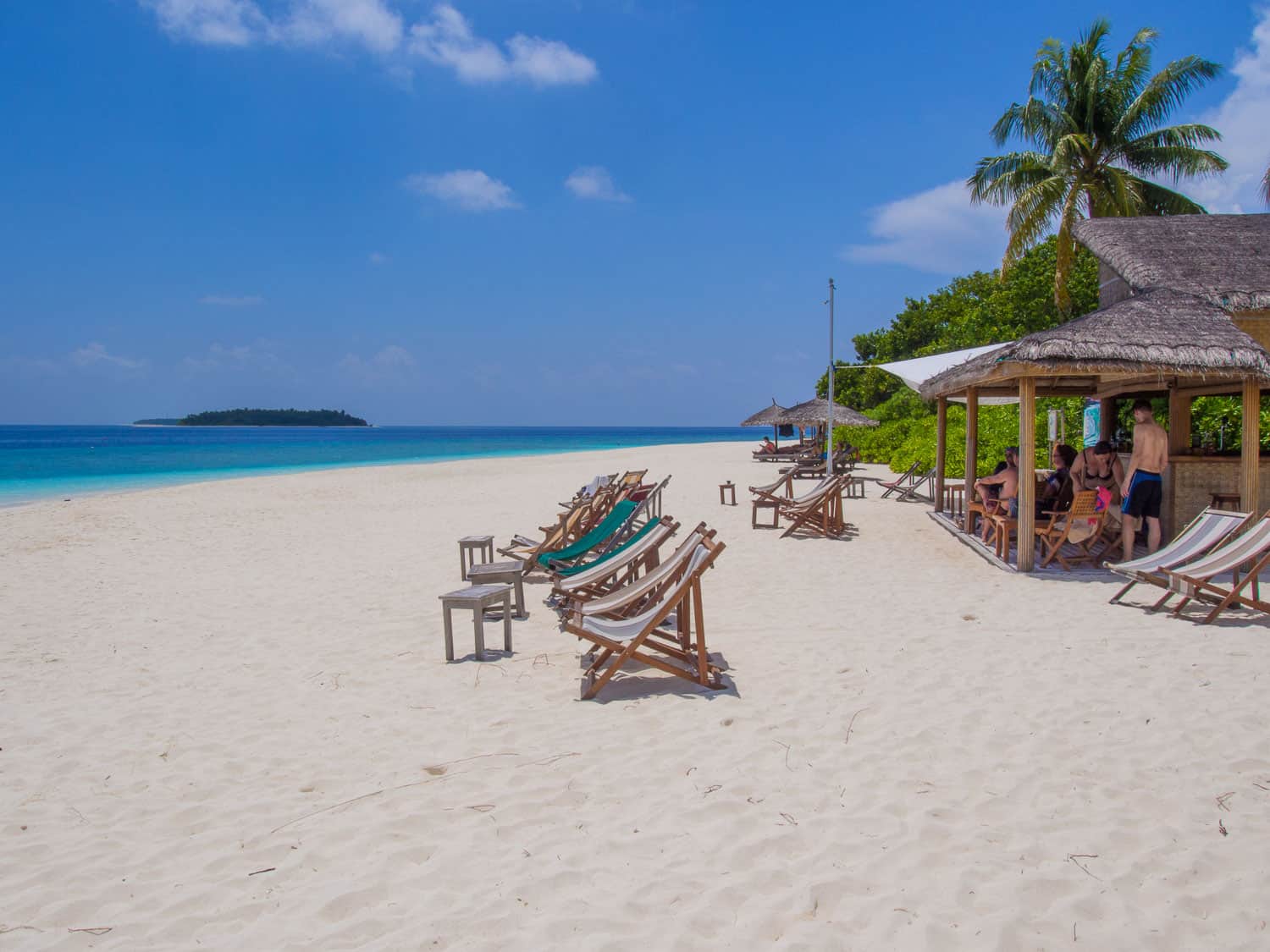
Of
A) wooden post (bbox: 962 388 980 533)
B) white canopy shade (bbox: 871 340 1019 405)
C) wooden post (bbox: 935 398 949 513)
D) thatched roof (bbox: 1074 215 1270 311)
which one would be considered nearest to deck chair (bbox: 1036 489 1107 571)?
wooden post (bbox: 962 388 980 533)

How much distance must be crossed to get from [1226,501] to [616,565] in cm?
646

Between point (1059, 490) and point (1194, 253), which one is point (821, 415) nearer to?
point (1194, 253)

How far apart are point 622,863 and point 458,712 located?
5.29 ft

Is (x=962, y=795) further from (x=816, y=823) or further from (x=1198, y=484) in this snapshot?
(x=1198, y=484)

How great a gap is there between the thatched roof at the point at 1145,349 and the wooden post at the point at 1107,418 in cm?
387

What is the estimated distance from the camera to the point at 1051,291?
22.0 m

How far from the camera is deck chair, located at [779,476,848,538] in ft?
30.7

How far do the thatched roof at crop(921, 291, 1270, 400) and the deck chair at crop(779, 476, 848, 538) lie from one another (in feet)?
8.34

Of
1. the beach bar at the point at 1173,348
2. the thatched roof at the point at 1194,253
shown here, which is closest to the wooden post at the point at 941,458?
the beach bar at the point at 1173,348

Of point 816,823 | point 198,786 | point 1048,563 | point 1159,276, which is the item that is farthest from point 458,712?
point 1159,276

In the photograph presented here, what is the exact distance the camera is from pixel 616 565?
518 cm

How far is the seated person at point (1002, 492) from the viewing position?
26.9 feet

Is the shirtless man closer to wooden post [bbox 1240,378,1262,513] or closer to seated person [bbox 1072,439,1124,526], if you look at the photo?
wooden post [bbox 1240,378,1262,513]

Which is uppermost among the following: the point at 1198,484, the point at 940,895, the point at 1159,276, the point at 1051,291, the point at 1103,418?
the point at 1051,291
